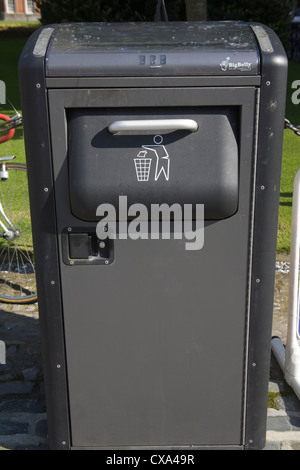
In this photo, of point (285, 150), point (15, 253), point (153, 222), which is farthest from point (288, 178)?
A: point (153, 222)

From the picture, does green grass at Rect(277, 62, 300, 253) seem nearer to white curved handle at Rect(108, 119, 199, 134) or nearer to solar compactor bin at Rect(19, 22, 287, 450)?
solar compactor bin at Rect(19, 22, 287, 450)

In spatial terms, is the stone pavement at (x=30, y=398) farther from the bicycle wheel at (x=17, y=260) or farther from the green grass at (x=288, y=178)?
the green grass at (x=288, y=178)

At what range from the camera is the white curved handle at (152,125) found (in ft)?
6.71

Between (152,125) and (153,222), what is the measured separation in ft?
1.19

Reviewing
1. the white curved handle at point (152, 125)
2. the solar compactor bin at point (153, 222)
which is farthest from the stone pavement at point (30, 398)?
the white curved handle at point (152, 125)

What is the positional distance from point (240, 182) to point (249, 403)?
937 millimetres

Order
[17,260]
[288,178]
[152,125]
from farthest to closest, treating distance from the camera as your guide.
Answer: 1. [288,178]
2. [17,260]
3. [152,125]

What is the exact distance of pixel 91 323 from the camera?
2326mm

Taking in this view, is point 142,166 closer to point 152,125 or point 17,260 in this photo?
point 152,125

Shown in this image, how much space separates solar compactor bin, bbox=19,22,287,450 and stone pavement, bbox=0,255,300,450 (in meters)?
0.28

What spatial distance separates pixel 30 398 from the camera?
3002 millimetres

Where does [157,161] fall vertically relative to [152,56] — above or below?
below

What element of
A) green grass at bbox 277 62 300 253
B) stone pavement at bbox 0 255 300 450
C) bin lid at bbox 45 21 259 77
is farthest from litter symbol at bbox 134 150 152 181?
→ green grass at bbox 277 62 300 253
